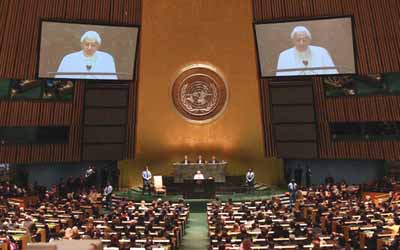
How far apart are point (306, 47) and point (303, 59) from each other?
0.61 m

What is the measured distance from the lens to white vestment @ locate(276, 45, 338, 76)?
855 inches

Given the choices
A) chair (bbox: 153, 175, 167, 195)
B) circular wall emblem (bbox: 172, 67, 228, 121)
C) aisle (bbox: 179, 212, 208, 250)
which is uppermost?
circular wall emblem (bbox: 172, 67, 228, 121)

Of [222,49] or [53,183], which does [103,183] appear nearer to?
[53,183]

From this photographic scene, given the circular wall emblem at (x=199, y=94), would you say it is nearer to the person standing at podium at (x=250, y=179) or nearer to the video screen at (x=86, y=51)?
the video screen at (x=86, y=51)

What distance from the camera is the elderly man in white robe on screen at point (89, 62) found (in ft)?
71.0

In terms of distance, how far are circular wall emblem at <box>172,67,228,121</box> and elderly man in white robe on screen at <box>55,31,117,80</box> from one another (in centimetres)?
352

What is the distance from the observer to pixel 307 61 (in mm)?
21828

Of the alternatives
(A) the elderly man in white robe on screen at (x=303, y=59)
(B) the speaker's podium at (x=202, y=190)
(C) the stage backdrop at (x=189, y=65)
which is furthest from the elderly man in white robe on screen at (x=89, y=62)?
(A) the elderly man in white robe on screen at (x=303, y=59)

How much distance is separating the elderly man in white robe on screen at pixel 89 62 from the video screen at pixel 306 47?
7574 mm

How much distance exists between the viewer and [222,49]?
23.4m

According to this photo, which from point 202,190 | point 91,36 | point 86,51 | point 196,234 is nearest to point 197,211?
point 202,190

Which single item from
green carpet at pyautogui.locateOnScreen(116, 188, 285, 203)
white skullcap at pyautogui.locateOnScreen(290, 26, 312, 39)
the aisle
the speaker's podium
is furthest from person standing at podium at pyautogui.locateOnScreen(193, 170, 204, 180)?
white skullcap at pyautogui.locateOnScreen(290, 26, 312, 39)

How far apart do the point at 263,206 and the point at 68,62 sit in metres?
11.9

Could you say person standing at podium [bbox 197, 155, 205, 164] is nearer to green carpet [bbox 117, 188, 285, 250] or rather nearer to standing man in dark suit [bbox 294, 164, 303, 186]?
green carpet [bbox 117, 188, 285, 250]
